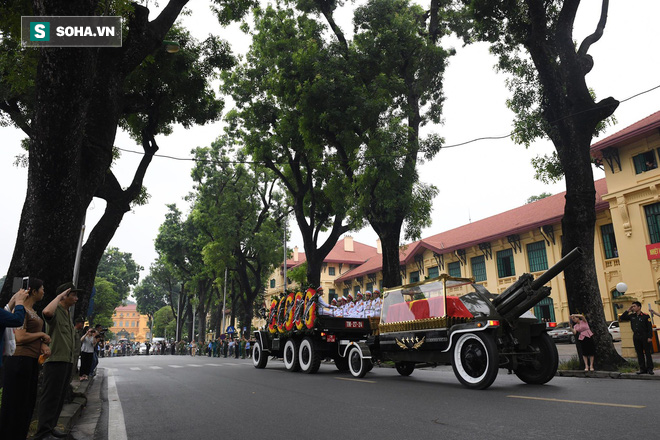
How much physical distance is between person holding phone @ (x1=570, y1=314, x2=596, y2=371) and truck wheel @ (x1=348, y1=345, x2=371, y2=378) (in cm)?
548

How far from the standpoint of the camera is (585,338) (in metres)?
12.0

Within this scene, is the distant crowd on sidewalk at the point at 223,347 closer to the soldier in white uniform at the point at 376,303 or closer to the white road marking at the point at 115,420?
the soldier in white uniform at the point at 376,303

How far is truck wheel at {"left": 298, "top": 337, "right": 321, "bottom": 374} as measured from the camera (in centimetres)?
1342

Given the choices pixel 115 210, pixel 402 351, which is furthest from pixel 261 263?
pixel 402 351

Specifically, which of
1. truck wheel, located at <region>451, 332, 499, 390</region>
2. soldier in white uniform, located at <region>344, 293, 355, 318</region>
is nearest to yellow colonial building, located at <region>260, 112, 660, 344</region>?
soldier in white uniform, located at <region>344, 293, 355, 318</region>

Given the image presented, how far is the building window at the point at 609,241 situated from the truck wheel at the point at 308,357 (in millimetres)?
21344

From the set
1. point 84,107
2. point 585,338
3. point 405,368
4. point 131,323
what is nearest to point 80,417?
point 84,107

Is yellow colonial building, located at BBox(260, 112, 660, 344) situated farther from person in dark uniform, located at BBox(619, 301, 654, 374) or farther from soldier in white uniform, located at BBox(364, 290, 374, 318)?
person in dark uniform, located at BBox(619, 301, 654, 374)

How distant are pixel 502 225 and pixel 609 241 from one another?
704 cm

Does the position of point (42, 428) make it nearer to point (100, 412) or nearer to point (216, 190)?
point (100, 412)

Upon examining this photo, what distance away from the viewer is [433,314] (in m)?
10.2

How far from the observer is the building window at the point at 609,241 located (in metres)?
27.0

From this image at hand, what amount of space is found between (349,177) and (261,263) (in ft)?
53.8

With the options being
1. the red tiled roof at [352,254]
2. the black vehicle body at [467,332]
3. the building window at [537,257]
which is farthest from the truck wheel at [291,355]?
the red tiled roof at [352,254]
